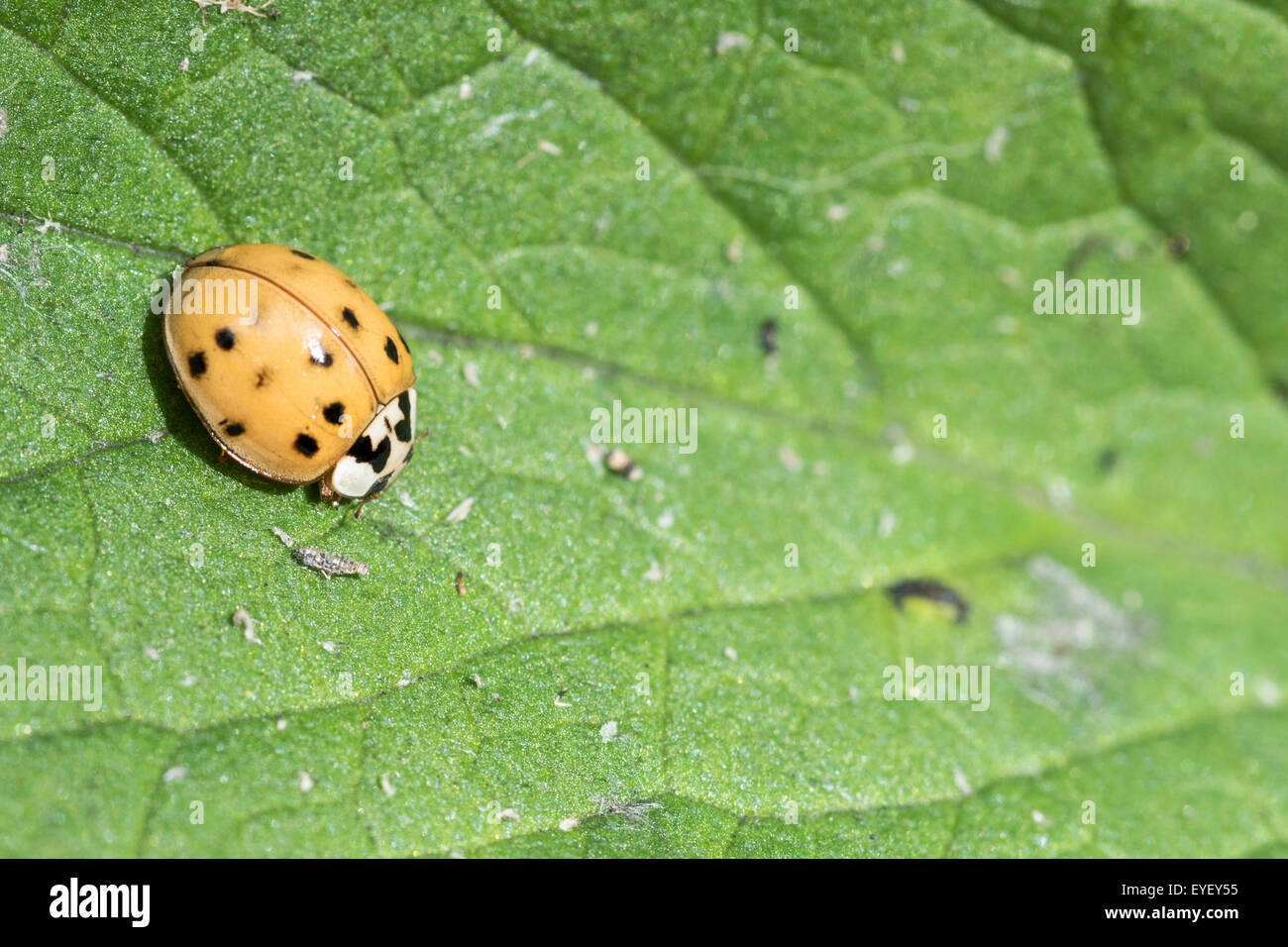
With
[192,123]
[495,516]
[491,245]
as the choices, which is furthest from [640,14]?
[495,516]

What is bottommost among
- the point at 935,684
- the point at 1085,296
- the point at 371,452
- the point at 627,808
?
the point at 627,808

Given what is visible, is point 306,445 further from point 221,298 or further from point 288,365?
point 221,298

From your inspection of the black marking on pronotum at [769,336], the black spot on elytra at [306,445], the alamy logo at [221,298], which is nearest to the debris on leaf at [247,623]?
the black spot on elytra at [306,445]

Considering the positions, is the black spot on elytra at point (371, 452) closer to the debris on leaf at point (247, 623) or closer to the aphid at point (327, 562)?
the aphid at point (327, 562)

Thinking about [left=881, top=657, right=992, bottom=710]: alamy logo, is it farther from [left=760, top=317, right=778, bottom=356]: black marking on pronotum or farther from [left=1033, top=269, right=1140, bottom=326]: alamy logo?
[left=1033, top=269, right=1140, bottom=326]: alamy logo
